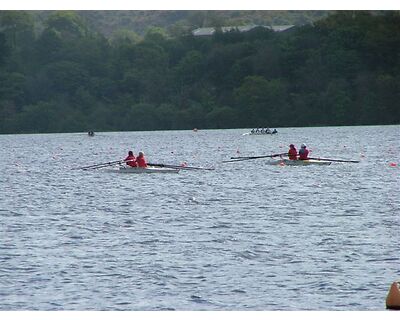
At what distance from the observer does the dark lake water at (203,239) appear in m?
23.3

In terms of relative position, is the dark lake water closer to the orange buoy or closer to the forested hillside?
the orange buoy

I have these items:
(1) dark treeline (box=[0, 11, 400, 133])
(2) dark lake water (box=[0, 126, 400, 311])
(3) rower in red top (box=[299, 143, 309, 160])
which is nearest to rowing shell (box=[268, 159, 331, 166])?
(3) rower in red top (box=[299, 143, 309, 160])

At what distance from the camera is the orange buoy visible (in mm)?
20906

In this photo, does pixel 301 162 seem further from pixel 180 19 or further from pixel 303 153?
pixel 180 19

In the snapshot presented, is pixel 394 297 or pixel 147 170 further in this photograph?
pixel 147 170

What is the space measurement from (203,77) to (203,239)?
108165mm

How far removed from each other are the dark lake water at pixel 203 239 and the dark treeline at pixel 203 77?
221ft

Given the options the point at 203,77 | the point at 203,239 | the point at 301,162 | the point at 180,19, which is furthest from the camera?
the point at 180,19

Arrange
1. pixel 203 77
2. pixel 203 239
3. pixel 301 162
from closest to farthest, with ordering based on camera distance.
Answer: pixel 203 239, pixel 301 162, pixel 203 77

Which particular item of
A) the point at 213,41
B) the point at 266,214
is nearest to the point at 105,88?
the point at 213,41

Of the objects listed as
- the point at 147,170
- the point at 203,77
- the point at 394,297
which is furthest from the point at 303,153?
the point at 203,77

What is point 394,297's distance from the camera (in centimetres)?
2100

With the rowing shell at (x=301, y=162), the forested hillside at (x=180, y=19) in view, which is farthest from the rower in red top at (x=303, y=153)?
the forested hillside at (x=180, y=19)

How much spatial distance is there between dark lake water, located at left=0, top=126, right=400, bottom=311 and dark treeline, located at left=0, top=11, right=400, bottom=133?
67.4m
